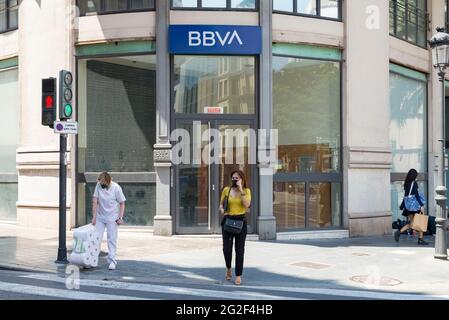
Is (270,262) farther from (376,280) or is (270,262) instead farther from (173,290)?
(173,290)

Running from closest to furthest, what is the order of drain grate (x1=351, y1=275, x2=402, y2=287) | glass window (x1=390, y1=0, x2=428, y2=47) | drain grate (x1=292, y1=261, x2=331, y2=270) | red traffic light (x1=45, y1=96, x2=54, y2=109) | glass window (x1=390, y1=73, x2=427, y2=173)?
drain grate (x1=351, y1=275, x2=402, y2=287) → drain grate (x1=292, y1=261, x2=331, y2=270) → red traffic light (x1=45, y1=96, x2=54, y2=109) → glass window (x1=390, y1=0, x2=428, y2=47) → glass window (x1=390, y1=73, x2=427, y2=173)

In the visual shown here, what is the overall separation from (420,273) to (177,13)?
8.32 metres

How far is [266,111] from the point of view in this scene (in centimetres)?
1320

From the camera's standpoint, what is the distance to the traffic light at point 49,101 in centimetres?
992

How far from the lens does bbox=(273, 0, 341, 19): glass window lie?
44.6ft

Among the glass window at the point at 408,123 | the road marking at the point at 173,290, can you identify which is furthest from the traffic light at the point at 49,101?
the glass window at the point at 408,123

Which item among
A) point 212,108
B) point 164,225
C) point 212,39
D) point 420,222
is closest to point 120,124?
point 212,108

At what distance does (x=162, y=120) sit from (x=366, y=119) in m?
5.63

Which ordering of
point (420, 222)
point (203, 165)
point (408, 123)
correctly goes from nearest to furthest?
1. point (420, 222)
2. point (203, 165)
3. point (408, 123)

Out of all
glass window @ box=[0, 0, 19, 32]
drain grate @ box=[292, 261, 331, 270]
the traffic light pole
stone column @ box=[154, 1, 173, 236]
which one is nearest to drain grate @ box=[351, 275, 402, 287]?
drain grate @ box=[292, 261, 331, 270]

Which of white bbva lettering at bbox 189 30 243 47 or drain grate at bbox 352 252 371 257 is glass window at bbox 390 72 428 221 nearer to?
drain grate at bbox 352 252 371 257

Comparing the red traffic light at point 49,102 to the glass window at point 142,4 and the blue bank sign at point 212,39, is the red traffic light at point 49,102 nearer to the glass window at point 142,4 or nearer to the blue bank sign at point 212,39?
the blue bank sign at point 212,39

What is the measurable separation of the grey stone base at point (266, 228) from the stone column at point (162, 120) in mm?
2241

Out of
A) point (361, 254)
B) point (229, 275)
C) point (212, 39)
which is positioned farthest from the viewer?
point (212, 39)
